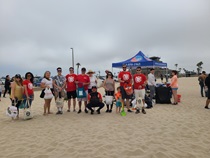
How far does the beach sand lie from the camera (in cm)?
332

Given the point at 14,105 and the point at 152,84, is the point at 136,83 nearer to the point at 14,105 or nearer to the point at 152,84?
the point at 152,84

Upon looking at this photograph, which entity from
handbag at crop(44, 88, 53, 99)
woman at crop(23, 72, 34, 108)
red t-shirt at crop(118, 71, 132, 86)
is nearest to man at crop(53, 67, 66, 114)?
handbag at crop(44, 88, 53, 99)

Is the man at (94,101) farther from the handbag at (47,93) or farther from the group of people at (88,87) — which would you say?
the handbag at (47,93)

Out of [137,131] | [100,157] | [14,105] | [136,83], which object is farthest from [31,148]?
[136,83]

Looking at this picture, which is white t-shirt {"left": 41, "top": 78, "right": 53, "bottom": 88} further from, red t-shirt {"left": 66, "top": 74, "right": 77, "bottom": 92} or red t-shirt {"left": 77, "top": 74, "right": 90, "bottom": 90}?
red t-shirt {"left": 77, "top": 74, "right": 90, "bottom": 90}

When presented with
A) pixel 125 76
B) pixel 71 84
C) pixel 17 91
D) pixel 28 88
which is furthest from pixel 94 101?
pixel 17 91

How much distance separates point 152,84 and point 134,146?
17.8 feet

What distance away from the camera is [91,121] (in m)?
5.73

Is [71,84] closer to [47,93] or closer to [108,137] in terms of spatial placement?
[47,93]

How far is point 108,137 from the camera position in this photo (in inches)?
163

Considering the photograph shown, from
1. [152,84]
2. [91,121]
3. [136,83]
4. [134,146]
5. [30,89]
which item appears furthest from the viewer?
[152,84]

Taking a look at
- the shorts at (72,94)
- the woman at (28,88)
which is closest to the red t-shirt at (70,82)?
the shorts at (72,94)

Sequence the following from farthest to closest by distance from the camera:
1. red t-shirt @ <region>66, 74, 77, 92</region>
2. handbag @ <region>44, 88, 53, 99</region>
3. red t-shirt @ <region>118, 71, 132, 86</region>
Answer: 1. red t-shirt @ <region>66, 74, 77, 92</region>
2. red t-shirt @ <region>118, 71, 132, 86</region>
3. handbag @ <region>44, 88, 53, 99</region>

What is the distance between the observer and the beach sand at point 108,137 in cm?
332
